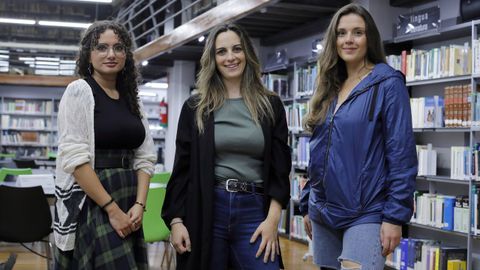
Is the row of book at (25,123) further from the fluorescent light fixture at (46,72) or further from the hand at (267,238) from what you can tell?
the hand at (267,238)

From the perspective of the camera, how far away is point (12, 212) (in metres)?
4.70

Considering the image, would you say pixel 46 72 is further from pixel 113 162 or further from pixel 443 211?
pixel 113 162

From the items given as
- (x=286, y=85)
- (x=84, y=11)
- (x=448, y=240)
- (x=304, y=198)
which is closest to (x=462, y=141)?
(x=448, y=240)

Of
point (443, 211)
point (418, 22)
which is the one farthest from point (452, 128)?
point (418, 22)

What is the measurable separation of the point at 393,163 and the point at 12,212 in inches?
142

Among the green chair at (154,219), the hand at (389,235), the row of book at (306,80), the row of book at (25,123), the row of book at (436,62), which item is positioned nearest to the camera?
the hand at (389,235)

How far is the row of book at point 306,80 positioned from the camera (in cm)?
749

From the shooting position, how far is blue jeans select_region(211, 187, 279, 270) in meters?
2.19

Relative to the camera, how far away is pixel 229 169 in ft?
7.25

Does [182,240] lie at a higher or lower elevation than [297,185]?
higher

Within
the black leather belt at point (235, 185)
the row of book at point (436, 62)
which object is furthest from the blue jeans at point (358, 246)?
the row of book at point (436, 62)

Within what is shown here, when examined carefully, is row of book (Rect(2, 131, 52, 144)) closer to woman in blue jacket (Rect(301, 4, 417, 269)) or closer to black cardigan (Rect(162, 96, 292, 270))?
black cardigan (Rect(162, 96, 292, 270))

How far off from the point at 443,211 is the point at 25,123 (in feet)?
44.9

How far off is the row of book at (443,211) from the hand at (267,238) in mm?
3461
